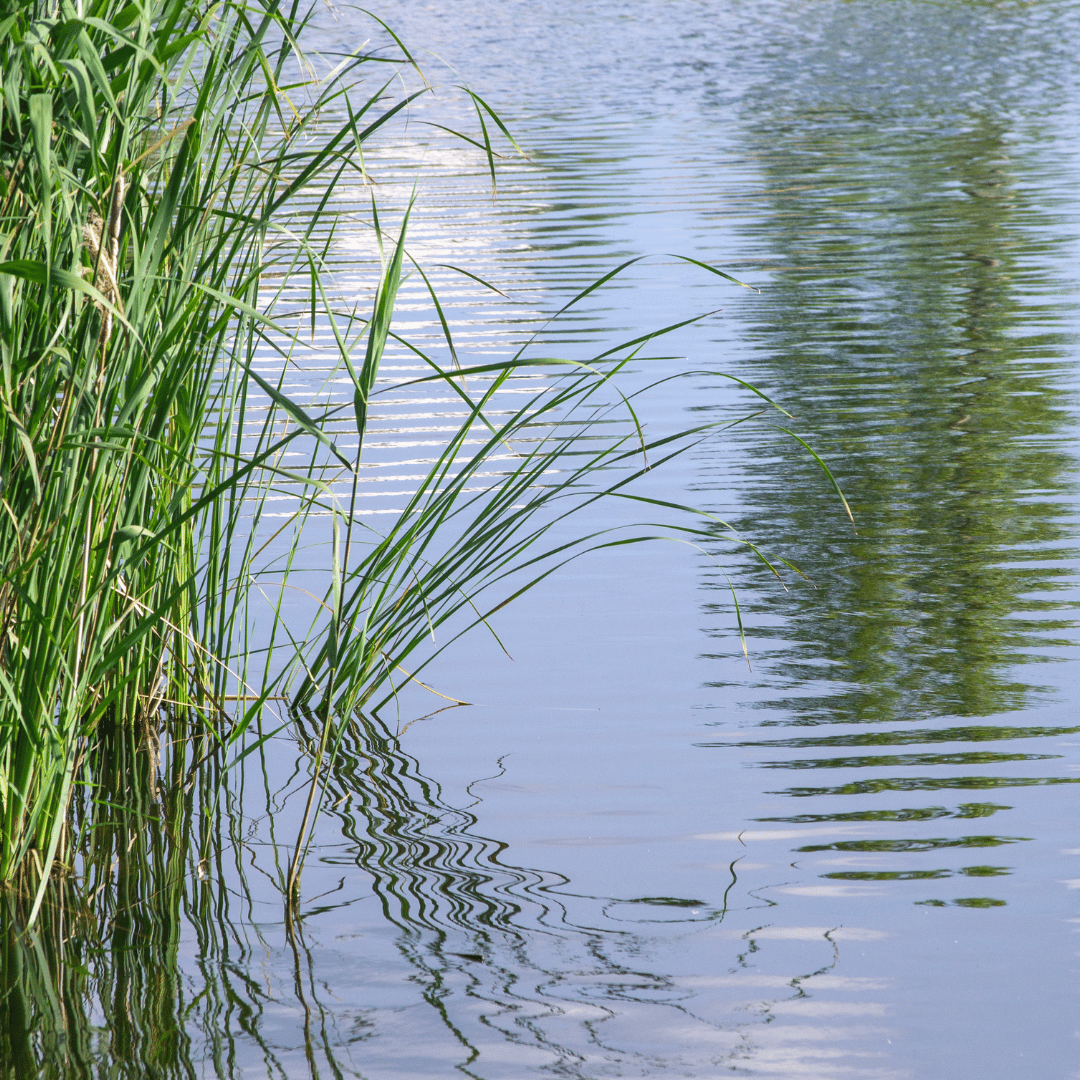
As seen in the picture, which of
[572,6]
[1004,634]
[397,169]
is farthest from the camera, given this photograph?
[572,6]

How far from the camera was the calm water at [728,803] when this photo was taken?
224cm

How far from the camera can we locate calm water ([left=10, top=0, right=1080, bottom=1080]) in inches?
88.3

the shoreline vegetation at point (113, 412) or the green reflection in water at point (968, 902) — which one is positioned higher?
the shoreline vegetation at point (113, 412)

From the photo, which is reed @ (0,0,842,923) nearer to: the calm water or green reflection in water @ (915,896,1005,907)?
the calm water

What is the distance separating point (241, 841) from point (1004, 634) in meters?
2.12

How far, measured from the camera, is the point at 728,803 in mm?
3002

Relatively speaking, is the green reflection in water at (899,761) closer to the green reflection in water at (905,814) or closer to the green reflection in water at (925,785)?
the green reflection in water at (925,785)

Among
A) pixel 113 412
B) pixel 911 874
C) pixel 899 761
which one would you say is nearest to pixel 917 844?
pixel 911 874

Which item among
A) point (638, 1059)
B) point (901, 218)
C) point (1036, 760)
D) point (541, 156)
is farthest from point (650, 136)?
point (638, 1059)

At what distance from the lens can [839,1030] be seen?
223 centimetres

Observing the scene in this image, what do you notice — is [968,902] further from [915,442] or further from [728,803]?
[915,442]

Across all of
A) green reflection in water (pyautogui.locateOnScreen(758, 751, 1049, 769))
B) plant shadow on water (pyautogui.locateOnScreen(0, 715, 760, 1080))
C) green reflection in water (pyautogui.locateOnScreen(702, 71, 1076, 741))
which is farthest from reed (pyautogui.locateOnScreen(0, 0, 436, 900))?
green reflection in water (pyautogui.locateOnScreen(702, 71, 1076, 741))

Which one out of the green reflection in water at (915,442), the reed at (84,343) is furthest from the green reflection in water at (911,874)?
the reed at (84,343)

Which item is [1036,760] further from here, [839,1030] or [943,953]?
[839,1030]
